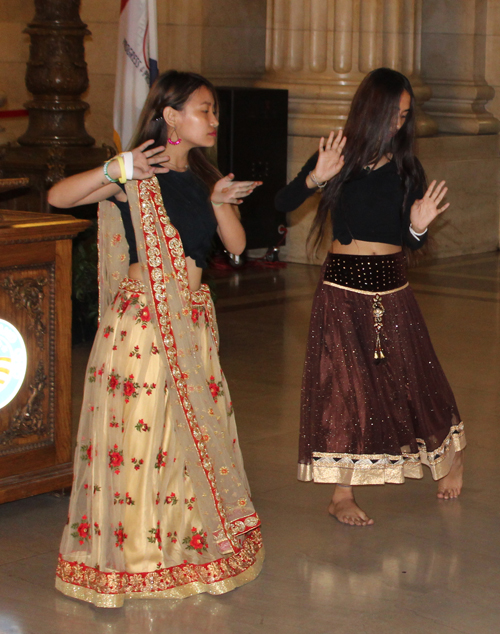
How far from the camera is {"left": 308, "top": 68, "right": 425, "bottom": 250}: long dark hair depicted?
4.08 metres

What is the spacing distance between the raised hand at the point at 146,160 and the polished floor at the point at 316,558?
142 centimetres

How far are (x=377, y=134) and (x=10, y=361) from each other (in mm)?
→ 1713

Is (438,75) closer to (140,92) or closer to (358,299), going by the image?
(140,92)

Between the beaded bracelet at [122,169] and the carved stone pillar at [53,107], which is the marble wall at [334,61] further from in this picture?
the beaded bracelet at [122,169]

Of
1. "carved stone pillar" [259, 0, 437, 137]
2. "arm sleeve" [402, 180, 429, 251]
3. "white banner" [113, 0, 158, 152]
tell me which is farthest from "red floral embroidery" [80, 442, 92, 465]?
"carved stone pillar" [259, 0, 437, 137]

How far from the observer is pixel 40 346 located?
4.35 metres

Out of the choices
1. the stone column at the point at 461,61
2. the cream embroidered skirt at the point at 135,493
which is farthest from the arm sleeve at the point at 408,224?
the stone column at the point at 461,61

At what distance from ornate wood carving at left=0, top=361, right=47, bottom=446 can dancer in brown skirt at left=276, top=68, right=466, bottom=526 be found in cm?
109

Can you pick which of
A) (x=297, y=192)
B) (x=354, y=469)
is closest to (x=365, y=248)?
(x=297, y=192)

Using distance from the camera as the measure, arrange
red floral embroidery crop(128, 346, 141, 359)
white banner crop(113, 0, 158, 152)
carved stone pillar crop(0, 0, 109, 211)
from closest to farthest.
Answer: red floral embroidery crop(128, 346, 141, 359)
white banner crop(113, 0, 158, 152)
carved stone pillar crop(0, 0, 109, 211)

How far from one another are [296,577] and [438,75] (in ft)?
31.4

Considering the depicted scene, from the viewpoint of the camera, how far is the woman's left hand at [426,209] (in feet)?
13.5

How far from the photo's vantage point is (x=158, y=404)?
138 inches

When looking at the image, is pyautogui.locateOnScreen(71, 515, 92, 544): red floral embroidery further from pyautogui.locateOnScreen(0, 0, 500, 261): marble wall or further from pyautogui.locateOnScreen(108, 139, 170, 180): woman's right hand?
pyautogui.locateOnScreen(0, 0, 500, 261): marble wall
